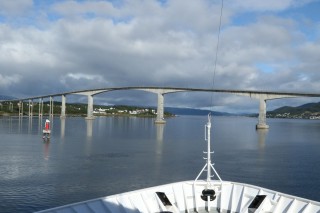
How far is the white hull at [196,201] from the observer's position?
1215 centimetres

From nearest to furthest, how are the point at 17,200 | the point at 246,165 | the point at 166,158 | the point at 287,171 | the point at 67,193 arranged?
the point at 17,200, the point at 67,193, the point at 287,171, the point at 246,165, the point at 166,158

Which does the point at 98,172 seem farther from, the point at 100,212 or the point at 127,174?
the point at 100,212

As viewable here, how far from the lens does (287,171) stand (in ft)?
111

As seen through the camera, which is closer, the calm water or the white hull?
the white hull

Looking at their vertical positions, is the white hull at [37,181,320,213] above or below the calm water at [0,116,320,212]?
above

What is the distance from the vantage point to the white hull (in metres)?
12.1

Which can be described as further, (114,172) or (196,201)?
(114,172)

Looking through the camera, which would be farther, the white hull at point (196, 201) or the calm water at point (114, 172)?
the calm water at point (114, 172)

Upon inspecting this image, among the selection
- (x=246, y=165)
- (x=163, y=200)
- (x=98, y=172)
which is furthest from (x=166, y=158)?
(x=163, y=200)

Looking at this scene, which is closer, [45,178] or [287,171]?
[45,178]

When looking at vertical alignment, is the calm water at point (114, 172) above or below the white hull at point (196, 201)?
below

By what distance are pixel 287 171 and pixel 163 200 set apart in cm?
2382

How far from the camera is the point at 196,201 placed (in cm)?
1430

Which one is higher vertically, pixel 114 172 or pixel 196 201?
pixel 196 201
